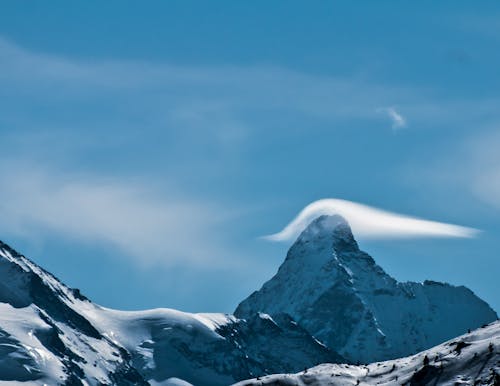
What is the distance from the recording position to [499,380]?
192875 millimetres
